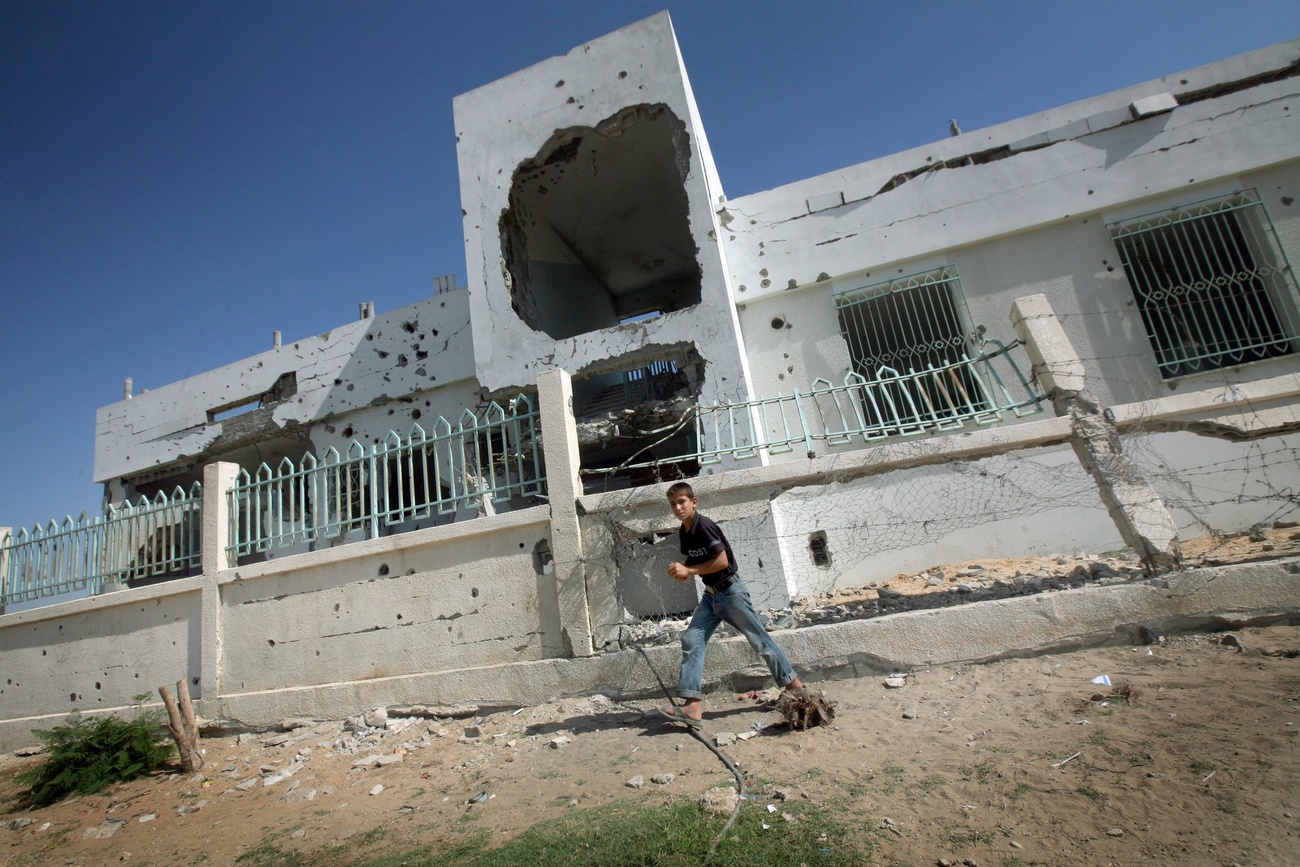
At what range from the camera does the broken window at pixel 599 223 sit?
27.0 ft

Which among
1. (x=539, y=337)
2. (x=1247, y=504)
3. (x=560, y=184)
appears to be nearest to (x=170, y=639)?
(x=539, y=337)

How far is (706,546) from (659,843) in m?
1.57

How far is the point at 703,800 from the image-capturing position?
2479 millimetres

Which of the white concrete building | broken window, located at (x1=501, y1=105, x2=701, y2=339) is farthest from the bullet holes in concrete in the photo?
broken window, located at (x1=501, y1=105, x2=701, y2=339)

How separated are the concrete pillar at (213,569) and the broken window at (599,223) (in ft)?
12.6

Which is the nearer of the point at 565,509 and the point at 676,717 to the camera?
the point at 676,717

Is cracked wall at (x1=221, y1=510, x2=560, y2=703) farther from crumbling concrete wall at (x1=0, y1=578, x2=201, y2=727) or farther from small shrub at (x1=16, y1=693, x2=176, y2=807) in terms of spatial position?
small shrub at (x1=16, y1=693, x2=176, y2=807)

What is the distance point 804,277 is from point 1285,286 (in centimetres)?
492

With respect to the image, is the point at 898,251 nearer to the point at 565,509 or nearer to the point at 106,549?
the point at 565,509

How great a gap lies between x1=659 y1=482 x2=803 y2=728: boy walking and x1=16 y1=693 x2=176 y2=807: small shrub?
3.79 meters

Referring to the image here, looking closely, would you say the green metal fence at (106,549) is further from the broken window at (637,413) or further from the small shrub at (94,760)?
the broken window at (637,413)

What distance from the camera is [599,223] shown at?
394 inches

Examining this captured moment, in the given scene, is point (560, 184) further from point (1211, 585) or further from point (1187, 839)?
point (1187, 839)

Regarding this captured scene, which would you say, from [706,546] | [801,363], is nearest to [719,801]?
[706,546]
